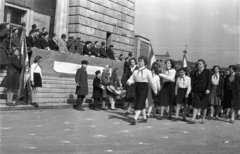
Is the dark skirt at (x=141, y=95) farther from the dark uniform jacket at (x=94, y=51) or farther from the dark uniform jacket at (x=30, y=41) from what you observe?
the dark uniform jacket at (x=94, y=51)

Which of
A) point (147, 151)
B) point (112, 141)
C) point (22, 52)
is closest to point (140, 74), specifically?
point (112, 141)

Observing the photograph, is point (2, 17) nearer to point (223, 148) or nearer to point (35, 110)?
point (35, 110)

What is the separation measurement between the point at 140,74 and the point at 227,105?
394 cm

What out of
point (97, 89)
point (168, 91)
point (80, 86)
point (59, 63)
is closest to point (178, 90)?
point (168, 91)

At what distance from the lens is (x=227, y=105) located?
1078 centimetres

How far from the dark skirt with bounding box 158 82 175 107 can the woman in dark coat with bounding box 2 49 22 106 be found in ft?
15.4

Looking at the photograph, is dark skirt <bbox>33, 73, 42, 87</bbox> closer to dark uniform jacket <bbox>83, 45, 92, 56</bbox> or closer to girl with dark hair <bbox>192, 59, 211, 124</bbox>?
girl with dark hair <bbox>192, 59, 211, 124</bbox>

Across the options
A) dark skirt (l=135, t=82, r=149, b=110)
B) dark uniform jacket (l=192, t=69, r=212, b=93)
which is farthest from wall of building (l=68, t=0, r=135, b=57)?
dark skirt (l=135, t=82, r=149, b=110)

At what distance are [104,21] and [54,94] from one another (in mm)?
11103

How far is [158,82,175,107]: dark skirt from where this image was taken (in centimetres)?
985

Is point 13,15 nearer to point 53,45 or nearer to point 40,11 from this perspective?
point 40,11

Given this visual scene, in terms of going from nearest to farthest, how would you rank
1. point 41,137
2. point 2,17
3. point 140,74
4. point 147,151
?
point 147,151
point 41,137
point 140,74
point 2,17

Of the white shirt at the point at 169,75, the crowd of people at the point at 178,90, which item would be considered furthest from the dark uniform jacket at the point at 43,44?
the white shirt at the point at 169,75

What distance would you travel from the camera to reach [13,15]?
61.9 ft
